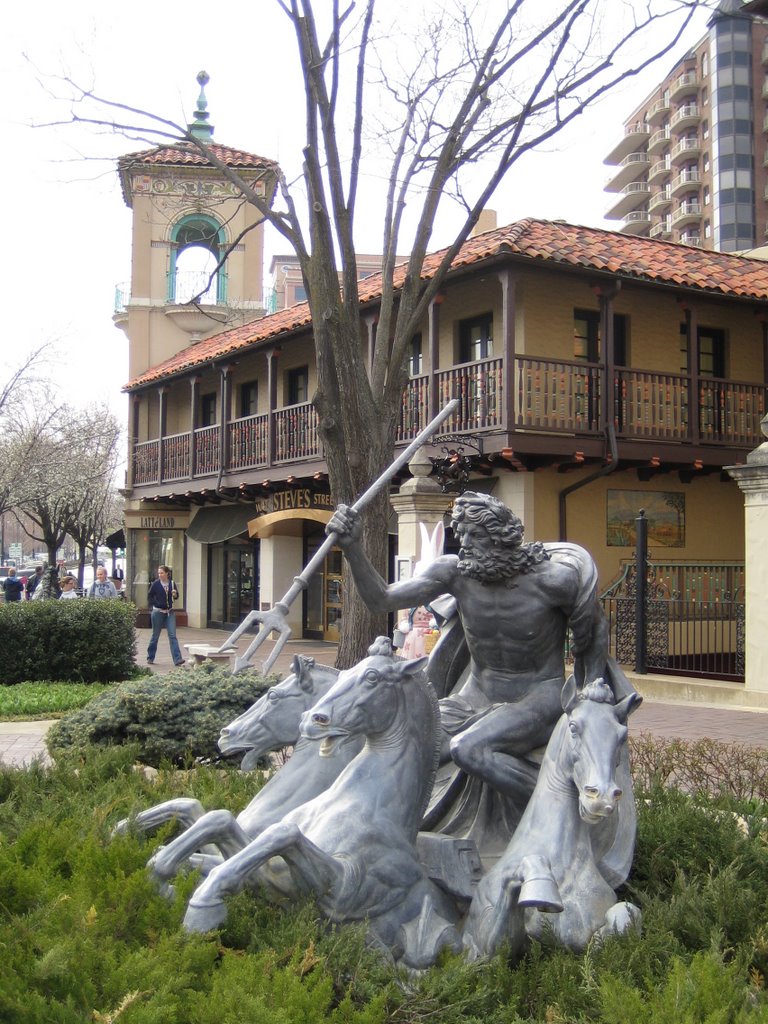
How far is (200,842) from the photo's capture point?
11.6ft

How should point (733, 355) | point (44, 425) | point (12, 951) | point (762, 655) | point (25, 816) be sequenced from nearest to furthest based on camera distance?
point (12, 951) < point (25, 816) < point (762, 655) < point (733, 355) < point (44, 425)

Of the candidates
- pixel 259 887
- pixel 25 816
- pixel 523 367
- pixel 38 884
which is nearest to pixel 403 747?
pixel 259 887

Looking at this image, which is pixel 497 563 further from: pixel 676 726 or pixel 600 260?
pixel 600 260

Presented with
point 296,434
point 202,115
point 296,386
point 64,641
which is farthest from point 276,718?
point 202,115

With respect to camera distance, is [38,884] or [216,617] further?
[216,617]

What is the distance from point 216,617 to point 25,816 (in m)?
24.0

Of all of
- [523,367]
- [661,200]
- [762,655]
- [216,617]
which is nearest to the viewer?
[762,655]

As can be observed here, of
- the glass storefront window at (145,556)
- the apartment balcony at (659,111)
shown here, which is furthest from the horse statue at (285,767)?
the apartment balcony at (659,111)

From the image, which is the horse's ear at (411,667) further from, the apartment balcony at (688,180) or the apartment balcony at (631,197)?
the apartment balcony at (631,197)

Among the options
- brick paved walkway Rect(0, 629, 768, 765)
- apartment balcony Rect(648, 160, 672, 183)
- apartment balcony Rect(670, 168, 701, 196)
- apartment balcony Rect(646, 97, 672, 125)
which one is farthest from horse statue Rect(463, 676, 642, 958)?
apartment balcony Rect(646, 97, 672, 125)

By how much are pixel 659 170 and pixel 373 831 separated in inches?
3070

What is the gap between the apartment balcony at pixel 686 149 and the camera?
70250mm

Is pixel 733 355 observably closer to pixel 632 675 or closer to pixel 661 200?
pixel 632 675

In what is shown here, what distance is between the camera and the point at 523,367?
1653cm
